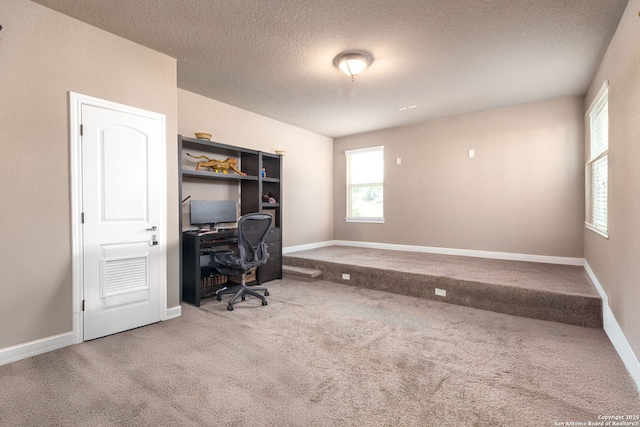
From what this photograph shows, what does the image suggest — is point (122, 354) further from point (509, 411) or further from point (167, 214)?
point (509, 411)

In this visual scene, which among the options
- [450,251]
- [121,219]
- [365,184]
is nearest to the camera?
[121,219]

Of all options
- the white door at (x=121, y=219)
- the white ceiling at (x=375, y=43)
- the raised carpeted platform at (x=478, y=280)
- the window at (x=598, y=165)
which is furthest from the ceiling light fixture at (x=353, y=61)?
the raised carpeted platform at (x=478, y=280)

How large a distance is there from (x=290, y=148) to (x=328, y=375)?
4.53m

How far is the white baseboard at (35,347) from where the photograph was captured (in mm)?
2260

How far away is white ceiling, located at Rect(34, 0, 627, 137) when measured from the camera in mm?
2447

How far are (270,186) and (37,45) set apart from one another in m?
3.19

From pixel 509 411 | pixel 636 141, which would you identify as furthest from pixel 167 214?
pixel 636 141

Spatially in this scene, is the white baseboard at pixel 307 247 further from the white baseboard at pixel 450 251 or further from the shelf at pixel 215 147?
the shelf at pixel 215 147

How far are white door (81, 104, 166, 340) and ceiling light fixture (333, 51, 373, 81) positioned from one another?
1.99 meters

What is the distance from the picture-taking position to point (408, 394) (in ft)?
6.15

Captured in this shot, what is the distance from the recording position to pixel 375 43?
9.69ft

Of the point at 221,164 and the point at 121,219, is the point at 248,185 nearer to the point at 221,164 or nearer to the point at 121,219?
the point at 221,164

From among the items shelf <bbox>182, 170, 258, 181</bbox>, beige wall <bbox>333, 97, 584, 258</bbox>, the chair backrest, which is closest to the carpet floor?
the chair backrest

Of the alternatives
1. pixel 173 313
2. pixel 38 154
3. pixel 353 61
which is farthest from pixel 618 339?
pixel 38 154
